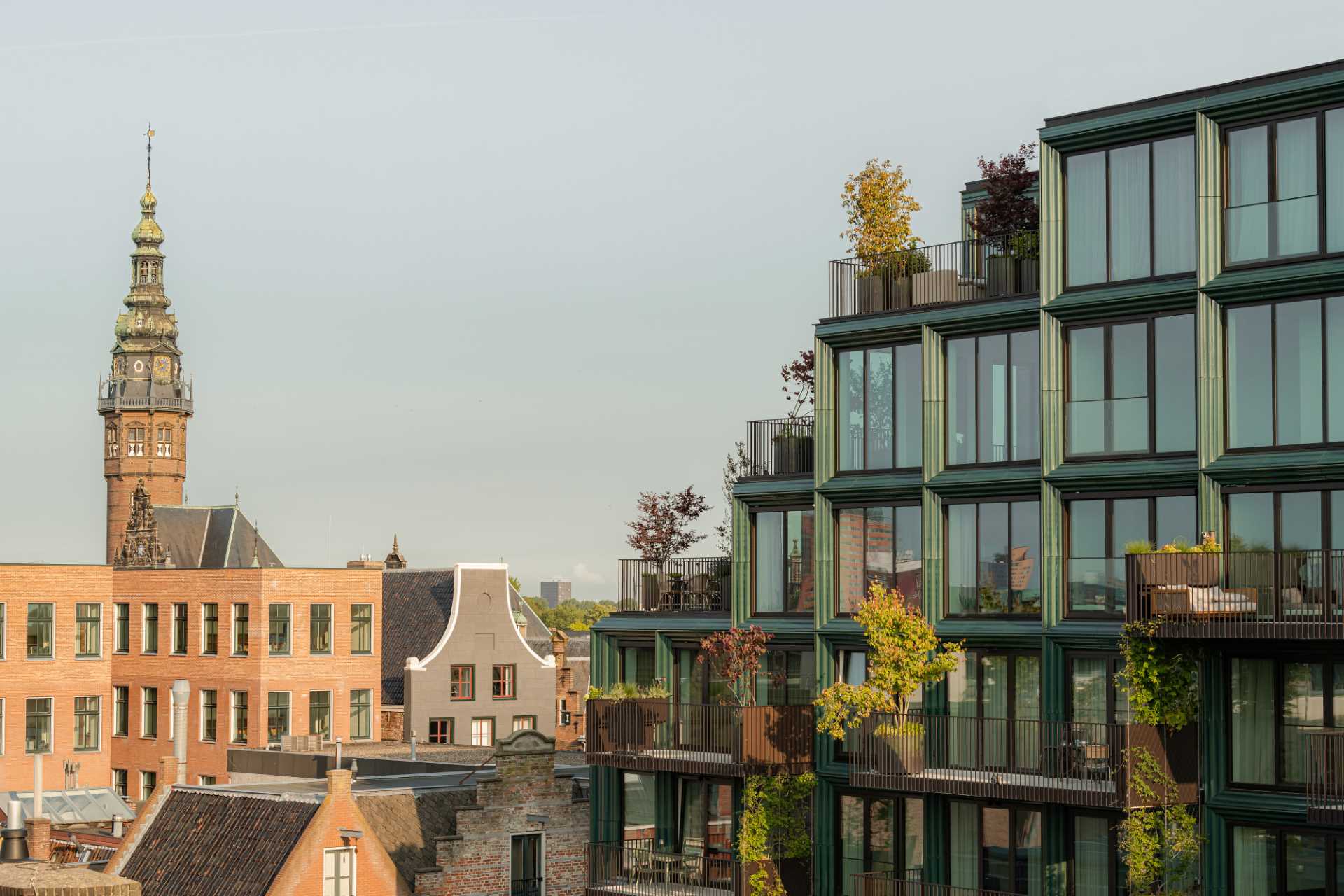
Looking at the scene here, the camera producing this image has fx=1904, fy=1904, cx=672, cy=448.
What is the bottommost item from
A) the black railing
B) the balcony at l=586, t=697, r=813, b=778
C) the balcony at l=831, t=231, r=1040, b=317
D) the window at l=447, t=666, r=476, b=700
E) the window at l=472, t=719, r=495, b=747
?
the window at l=472, t=719, r=495, b=747

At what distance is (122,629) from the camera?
69.4 metres

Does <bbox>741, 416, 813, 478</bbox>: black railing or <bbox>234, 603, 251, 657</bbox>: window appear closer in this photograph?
<bbox>741, 416, 813, 478</bbox>: black railing

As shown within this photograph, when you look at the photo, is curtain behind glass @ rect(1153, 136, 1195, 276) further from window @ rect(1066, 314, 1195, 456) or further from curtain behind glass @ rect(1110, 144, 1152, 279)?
window @ rect(1066, 314, 1195, 456)

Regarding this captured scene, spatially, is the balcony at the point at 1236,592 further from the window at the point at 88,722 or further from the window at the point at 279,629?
the window at the point at 88,722

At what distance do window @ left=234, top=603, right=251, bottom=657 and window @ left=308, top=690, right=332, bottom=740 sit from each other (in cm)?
274

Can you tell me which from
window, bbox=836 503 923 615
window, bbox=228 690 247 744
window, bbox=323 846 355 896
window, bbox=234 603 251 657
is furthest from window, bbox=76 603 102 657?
window, bbox=836 503 923 615

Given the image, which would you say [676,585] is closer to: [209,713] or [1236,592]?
[1236,592]

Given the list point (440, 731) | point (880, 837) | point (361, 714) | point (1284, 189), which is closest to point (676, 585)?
point (880, 837)

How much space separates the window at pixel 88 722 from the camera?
67.9 meters

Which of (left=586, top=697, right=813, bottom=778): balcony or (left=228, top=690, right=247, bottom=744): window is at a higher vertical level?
(left=586, top=697, right=813, bottom=778): balcony

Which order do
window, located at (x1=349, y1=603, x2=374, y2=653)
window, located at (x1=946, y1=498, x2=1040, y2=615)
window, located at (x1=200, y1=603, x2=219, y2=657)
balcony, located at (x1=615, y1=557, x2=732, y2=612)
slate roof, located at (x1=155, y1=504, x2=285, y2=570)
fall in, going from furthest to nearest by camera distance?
slate roof, located at (x1=155, y1=504, x2=285, y2=570), window, located at (x1=349, y1=603, x2=374, y2=653), window, located at (x1=200, y1=603, x2=219, y2=657), balcony, located at (x1=615, y1=557, x2=732, y2=612), window, located at (x1=946, y1=498, x2=1040, y2=615)

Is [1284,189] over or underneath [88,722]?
over

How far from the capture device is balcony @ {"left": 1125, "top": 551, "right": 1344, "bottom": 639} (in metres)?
28.5

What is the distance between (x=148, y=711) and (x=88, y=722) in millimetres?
2354
